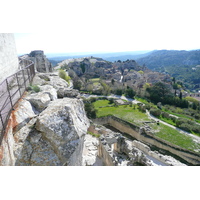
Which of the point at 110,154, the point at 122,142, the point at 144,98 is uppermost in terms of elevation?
the point at 110,154

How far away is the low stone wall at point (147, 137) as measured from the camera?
1716cm

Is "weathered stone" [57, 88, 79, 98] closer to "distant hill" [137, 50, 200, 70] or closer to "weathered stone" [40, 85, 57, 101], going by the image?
"weathered stone" [40, 85, 57, 101]

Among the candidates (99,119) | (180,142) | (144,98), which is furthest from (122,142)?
(144,98)

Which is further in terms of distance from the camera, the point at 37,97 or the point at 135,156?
the point at 135,156

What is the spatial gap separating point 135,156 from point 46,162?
8673 mm

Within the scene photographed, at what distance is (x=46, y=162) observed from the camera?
408 cm

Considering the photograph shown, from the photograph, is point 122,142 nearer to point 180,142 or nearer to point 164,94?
point 180,142

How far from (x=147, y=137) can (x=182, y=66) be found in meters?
139

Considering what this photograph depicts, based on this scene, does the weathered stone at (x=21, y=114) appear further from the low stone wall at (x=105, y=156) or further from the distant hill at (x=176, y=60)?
the distant hill at (x=176, y=60)

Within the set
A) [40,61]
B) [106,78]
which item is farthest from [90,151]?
[106,78]

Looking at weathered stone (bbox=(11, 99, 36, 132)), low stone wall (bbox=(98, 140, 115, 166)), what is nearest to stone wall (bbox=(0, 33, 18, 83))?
weathered stone (bbox=(11, 99, 36, 132))

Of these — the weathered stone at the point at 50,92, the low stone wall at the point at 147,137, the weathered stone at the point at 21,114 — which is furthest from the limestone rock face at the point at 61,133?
the low stone wall at the point at 147,137

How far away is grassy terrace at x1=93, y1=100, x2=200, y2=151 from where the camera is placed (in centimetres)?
1858

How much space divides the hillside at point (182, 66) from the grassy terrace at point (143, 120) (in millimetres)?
80497
